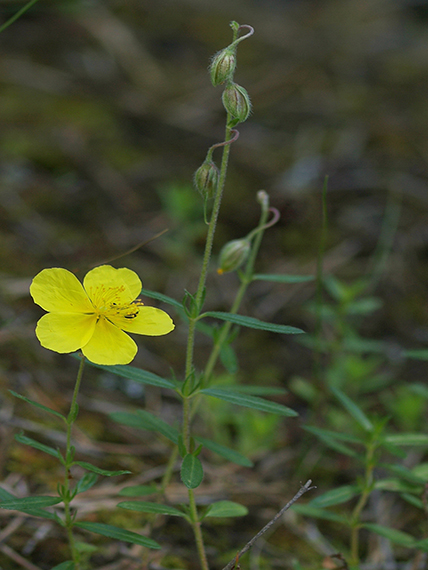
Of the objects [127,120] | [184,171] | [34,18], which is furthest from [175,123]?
[34,18]

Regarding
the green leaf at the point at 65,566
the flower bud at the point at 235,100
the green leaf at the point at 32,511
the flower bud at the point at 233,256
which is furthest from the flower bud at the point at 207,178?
the green leaf at the point at 65,566

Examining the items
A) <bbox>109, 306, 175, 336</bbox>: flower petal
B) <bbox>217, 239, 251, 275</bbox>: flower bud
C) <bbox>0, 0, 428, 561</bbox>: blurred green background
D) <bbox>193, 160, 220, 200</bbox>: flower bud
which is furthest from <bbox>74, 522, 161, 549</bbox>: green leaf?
<bbox>193, 160, 220, 200</bbox>: flower bud

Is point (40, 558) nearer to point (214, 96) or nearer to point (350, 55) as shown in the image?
point (214, 96)

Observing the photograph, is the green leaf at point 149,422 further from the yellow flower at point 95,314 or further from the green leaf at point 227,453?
the yellow flower at point 95,314

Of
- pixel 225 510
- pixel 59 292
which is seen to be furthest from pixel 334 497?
pixel 59 292

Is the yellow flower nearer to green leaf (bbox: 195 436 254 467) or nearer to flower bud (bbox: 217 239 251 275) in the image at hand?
flower bud (bbox: 217 239 251 275)

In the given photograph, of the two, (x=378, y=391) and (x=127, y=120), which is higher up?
(x=127, y=120)

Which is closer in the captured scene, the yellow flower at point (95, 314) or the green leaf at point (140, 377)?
the yellow flower at point (95, 314)
